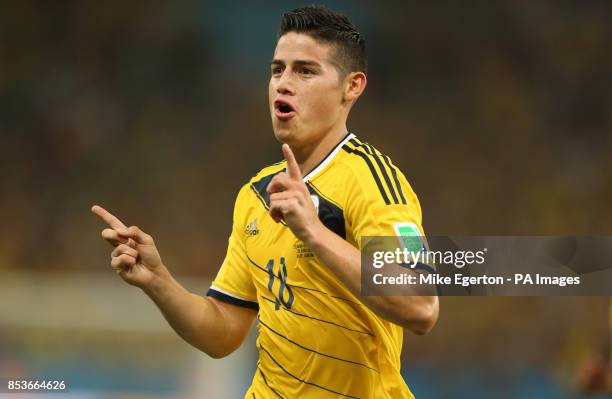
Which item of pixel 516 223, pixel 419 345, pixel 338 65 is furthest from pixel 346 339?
pixel 516 223

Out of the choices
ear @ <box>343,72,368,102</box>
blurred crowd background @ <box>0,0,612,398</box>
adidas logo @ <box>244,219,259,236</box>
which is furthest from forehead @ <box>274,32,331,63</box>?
blurred crowd background @ <box>0,0,612,398</box>

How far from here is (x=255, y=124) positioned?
32.6 ft

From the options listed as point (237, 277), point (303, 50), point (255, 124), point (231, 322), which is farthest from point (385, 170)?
point (255, 124)

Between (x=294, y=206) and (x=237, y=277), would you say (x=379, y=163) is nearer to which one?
(x=294, y=206)

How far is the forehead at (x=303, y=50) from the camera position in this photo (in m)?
2.98

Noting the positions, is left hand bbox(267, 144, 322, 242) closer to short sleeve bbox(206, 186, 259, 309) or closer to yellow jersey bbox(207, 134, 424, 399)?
yellow jersey bbox(207, 134, 424, 399)

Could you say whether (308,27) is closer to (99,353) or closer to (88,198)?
(99,353)

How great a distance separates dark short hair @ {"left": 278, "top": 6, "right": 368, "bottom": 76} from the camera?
3012mm

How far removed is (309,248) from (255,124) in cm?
732

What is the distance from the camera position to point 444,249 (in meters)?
3.19

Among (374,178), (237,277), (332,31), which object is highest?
(332,31)

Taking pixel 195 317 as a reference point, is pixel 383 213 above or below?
above

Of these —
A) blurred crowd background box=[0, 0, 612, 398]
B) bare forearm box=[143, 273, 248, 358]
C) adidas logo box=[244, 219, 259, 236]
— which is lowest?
bare forearm box=[143, 273, 248, 358]

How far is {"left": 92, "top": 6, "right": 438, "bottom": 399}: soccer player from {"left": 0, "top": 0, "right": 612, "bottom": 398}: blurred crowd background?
19.6 feet
